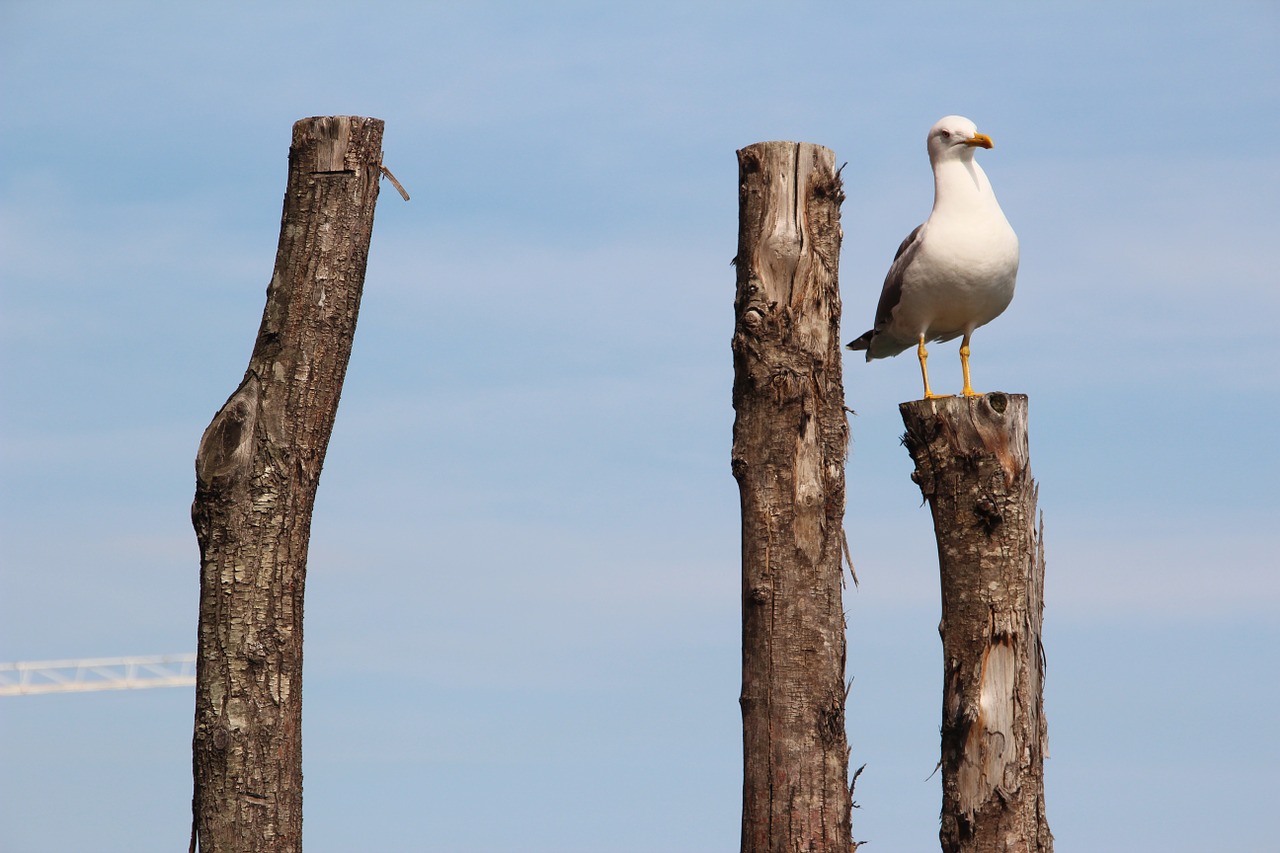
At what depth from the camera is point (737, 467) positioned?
7.65 metres

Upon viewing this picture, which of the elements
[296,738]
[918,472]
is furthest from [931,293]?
[296,738]

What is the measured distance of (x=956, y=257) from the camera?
878cm

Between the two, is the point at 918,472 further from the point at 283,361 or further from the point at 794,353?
the point at 283,361

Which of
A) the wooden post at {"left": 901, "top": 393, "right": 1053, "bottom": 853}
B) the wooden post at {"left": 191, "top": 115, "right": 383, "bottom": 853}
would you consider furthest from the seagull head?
the wooden post at {"left": 191, "top": 115, "right": 383, "bottom": 853}

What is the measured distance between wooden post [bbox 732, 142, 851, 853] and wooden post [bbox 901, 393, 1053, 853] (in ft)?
2.30

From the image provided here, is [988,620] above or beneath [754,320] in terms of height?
beneath

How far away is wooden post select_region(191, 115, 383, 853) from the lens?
23.9 ft

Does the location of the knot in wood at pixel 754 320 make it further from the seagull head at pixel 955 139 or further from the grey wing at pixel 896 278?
the seagull head at pixel 955 139

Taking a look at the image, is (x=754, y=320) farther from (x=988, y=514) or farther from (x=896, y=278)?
(x=896, y=278)

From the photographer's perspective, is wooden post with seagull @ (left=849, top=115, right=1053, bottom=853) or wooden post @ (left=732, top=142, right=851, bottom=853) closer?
wooden post @ (left=732, top=142, right=851, bottom=853)

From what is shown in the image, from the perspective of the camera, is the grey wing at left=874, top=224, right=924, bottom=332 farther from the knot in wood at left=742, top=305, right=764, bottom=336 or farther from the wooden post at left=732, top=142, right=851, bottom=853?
the knot in wood at left=742, top=305, right=764, bottom=336

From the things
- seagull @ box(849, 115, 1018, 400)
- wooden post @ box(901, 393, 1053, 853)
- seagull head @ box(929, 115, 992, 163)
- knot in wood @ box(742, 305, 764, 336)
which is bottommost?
wooden post @ box(901, 393, 1053, 853)

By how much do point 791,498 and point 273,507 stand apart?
2.91 m

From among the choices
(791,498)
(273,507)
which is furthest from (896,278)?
(273,507)
